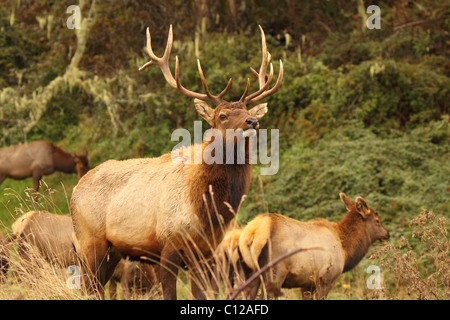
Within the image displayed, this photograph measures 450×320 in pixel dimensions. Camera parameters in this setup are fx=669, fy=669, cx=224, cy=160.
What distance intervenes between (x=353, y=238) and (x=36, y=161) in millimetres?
7765

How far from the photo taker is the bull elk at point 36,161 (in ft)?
45.1

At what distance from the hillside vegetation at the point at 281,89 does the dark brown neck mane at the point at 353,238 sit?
86.8 inches

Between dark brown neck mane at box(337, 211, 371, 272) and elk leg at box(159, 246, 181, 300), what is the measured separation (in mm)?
3078

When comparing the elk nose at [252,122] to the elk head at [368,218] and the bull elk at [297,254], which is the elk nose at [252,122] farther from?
the elk head at [368,218]

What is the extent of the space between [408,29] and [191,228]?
36.3ft

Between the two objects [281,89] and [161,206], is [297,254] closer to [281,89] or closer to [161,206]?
[161,206]

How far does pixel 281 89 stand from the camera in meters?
14.5

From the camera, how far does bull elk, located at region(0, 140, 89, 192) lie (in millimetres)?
13758

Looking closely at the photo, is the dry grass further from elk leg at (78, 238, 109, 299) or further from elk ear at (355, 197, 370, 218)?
elk ear at (355, 197, 370, 218)

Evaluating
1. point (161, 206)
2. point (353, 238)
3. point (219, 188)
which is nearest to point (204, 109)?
point (219, 188)

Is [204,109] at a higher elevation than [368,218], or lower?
higher

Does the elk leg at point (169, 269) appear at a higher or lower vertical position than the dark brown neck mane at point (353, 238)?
higher

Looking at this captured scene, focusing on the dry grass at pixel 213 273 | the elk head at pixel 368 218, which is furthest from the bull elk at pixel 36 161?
the elk head at pixel 368 218
